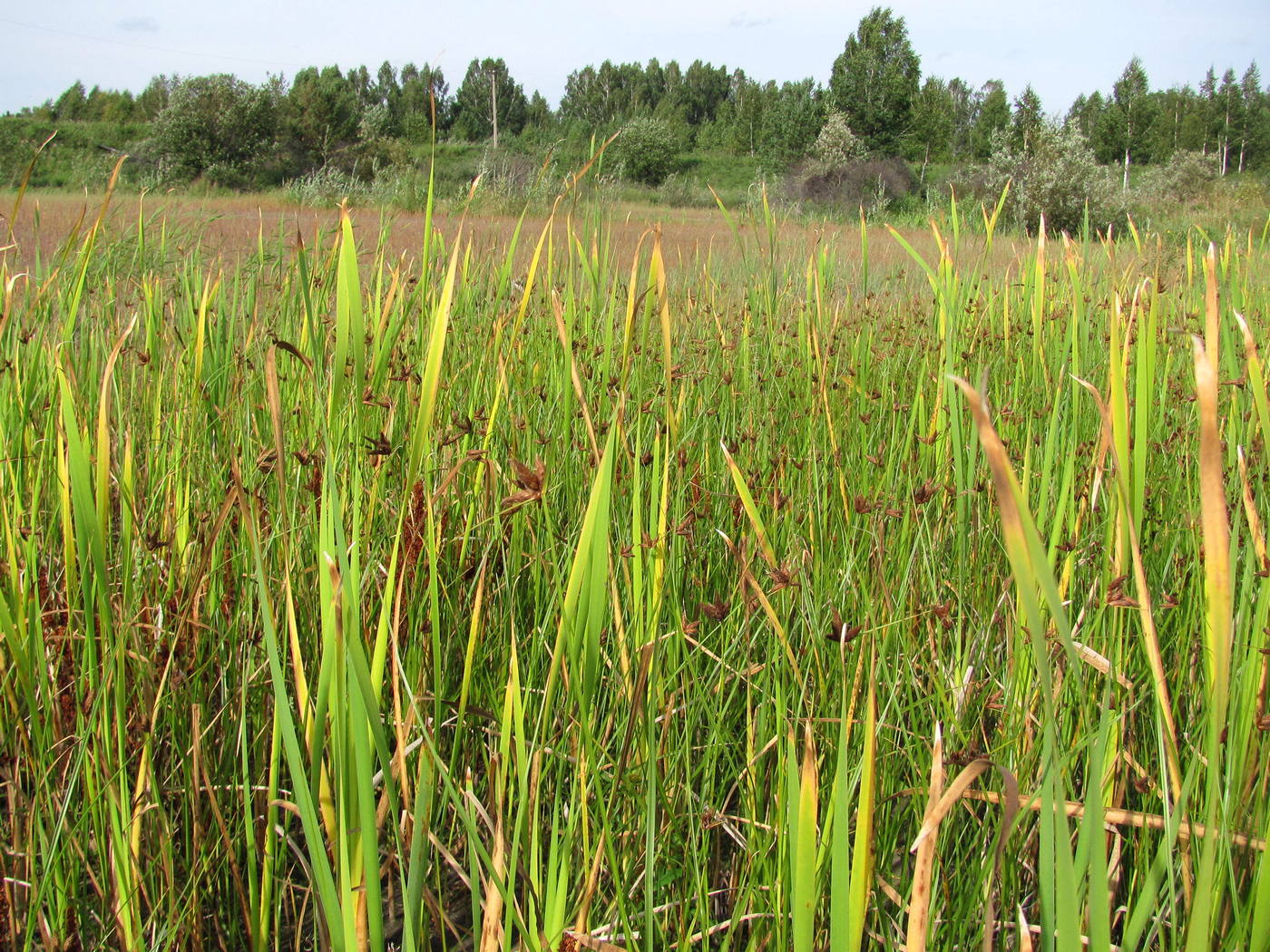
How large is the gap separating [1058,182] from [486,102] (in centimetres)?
4975

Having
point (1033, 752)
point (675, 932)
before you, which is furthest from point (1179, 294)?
point (675, 932)

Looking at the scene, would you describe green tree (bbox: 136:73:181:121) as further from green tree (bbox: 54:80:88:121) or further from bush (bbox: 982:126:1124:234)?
bush (bbox: 982:126:1124:234)

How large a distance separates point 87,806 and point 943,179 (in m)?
31.0

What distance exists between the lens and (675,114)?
194ft

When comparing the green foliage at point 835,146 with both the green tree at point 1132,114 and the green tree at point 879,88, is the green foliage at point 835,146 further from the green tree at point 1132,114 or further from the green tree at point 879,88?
the green tree at point 1132,114

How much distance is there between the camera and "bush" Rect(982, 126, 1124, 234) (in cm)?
1847

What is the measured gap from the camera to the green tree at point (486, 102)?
5700 centimetres

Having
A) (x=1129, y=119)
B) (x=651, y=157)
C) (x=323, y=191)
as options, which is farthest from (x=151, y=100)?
(x=1129, y=119)

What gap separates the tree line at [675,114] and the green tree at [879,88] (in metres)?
0.08

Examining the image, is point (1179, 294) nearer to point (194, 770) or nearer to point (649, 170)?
point (194, 770)

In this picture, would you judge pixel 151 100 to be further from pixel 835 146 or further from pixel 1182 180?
pixel 1182 180

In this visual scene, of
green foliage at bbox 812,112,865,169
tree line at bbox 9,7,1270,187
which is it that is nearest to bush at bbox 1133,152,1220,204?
tree line at bbox 9,7,1270,187

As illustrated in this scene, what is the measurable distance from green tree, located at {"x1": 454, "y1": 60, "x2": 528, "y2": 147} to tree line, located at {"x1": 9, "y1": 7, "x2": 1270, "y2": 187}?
13 cm

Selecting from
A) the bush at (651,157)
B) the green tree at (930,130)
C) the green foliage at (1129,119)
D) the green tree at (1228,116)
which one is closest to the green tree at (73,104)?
the bush at (651,157)
